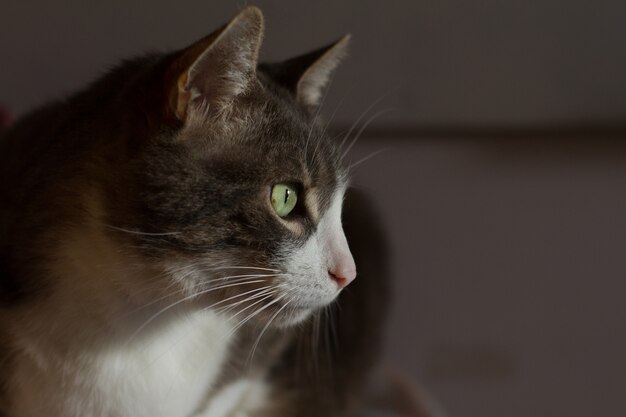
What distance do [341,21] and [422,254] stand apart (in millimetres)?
503

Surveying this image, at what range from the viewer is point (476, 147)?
1469 mm

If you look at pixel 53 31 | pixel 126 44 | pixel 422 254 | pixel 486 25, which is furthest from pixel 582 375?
pixel 53 31

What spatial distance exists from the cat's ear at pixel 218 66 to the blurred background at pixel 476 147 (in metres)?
0.51

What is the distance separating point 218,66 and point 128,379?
411 mm

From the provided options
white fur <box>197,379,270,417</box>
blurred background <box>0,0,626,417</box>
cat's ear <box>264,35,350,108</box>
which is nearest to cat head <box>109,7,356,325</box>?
cat's ear <box>264,35,350,108</box>

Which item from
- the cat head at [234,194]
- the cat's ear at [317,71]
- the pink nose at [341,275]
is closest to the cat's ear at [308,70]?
the cat's ear at [317,71]

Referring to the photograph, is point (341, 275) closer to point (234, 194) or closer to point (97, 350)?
point (234, 194)

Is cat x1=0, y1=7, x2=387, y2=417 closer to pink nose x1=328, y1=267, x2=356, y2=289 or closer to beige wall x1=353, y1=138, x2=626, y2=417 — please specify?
pink nose x1=328, y1=267, x2=356, y2=289

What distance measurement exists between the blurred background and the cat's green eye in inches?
17.6

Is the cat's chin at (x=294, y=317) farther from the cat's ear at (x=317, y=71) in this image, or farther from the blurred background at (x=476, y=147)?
the blurred background at (x=476, y=147)

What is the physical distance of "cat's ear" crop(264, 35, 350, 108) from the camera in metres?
0.94

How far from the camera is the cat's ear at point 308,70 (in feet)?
3.09

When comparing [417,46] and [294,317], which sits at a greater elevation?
[417,46]

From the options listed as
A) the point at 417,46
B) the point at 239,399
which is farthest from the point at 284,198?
the point at 417,46
